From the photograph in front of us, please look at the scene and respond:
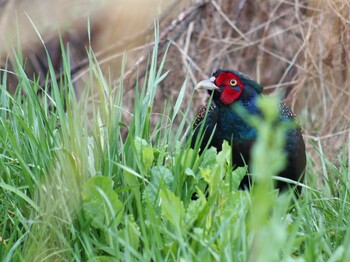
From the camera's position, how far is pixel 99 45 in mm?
6484

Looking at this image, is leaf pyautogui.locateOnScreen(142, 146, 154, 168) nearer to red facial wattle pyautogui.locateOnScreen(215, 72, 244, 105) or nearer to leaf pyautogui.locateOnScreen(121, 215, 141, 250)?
leaf pyautogui.locateOnScreen(121, 215, 141, 250)

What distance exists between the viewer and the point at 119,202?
2.68 metres

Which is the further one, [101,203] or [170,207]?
[101,203]

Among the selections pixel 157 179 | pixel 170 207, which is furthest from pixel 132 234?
pixel 157 179

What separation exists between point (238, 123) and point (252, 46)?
2486mm

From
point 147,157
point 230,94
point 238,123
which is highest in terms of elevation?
point 147,157

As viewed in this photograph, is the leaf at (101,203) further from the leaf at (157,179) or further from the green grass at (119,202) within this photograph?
the leaf at (157,179)

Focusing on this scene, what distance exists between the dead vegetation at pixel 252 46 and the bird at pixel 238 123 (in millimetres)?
1573

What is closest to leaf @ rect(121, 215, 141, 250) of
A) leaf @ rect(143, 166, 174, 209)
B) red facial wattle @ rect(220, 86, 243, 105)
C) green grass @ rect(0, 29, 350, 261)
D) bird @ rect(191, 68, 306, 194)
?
green grass @ rect(0, 29, 350, 261)

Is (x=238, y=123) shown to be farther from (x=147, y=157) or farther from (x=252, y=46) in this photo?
(x=252, y=46)

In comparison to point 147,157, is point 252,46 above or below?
below

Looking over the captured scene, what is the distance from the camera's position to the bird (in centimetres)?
378

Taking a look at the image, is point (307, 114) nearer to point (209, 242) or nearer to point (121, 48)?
point (121, 48)

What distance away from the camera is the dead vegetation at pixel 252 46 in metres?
5.52
